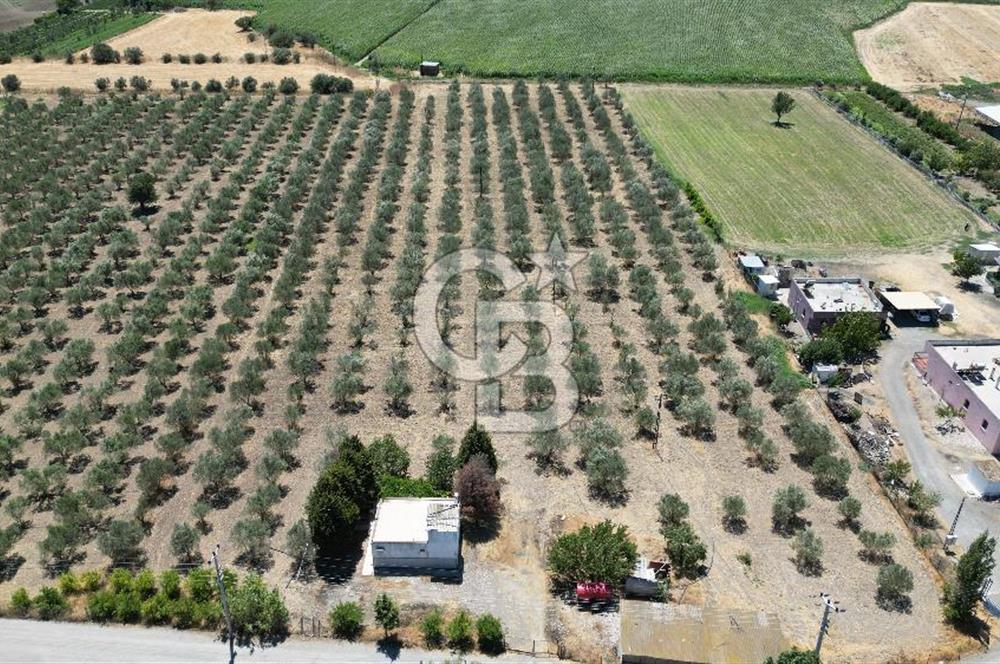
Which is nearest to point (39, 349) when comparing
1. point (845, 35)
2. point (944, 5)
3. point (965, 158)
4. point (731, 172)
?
point (731, 172)

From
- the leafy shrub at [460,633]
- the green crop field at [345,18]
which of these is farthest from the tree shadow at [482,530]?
the green crop field at [345,18]

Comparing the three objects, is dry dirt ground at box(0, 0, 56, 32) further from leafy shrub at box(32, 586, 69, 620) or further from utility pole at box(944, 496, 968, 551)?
utility pole at box(944, 496, 968, 551)

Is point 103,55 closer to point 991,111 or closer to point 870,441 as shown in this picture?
point 870,441

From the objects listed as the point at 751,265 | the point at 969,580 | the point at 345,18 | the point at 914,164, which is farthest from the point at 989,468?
the point at 345,18

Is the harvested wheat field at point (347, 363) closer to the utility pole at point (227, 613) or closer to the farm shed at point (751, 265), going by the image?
the farm shed at point (751, 265)

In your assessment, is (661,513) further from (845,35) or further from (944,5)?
(944,5)
